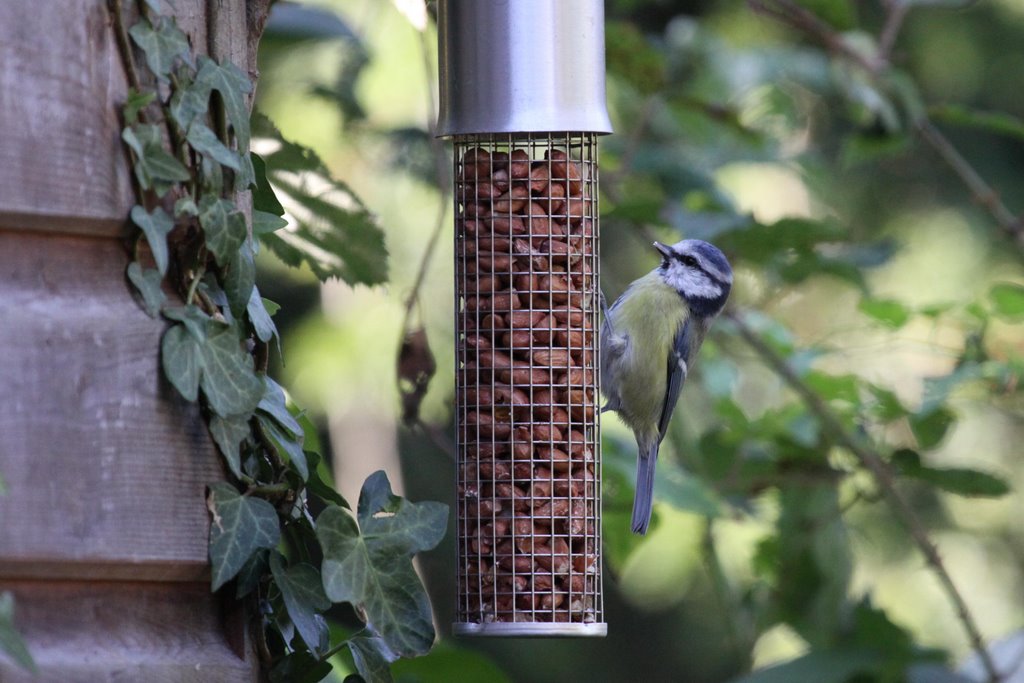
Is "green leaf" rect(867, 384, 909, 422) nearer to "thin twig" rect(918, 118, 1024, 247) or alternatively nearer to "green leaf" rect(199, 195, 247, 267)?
"thin twig" rect(918, 118, 1024, 247)

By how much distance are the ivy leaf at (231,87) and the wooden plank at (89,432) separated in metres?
0.26

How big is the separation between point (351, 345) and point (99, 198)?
141 inches

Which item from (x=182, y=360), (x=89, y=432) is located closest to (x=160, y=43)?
(x=182, y=360)

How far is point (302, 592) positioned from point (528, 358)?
82cm

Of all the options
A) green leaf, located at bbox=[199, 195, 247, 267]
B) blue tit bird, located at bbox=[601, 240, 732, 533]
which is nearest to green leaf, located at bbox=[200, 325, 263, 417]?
green leaf, located at bbox=[199, 195, 247, 267]

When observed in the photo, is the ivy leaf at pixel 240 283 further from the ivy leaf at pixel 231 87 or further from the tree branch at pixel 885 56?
the tree branch at pixel 885 56

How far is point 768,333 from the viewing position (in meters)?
4.07

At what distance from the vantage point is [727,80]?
434cm

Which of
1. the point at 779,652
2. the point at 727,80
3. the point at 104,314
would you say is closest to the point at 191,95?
the point at 104,314

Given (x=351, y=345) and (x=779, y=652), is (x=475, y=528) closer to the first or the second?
(x=351, y=345)

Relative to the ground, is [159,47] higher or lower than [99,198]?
higher

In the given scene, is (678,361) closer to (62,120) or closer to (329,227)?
(329,227)

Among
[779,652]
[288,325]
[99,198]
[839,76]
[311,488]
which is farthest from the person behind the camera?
[779,652]

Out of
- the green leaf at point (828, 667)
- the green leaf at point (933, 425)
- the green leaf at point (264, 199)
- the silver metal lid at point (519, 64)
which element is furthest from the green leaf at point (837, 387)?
the green leaf at point (264, 199)
